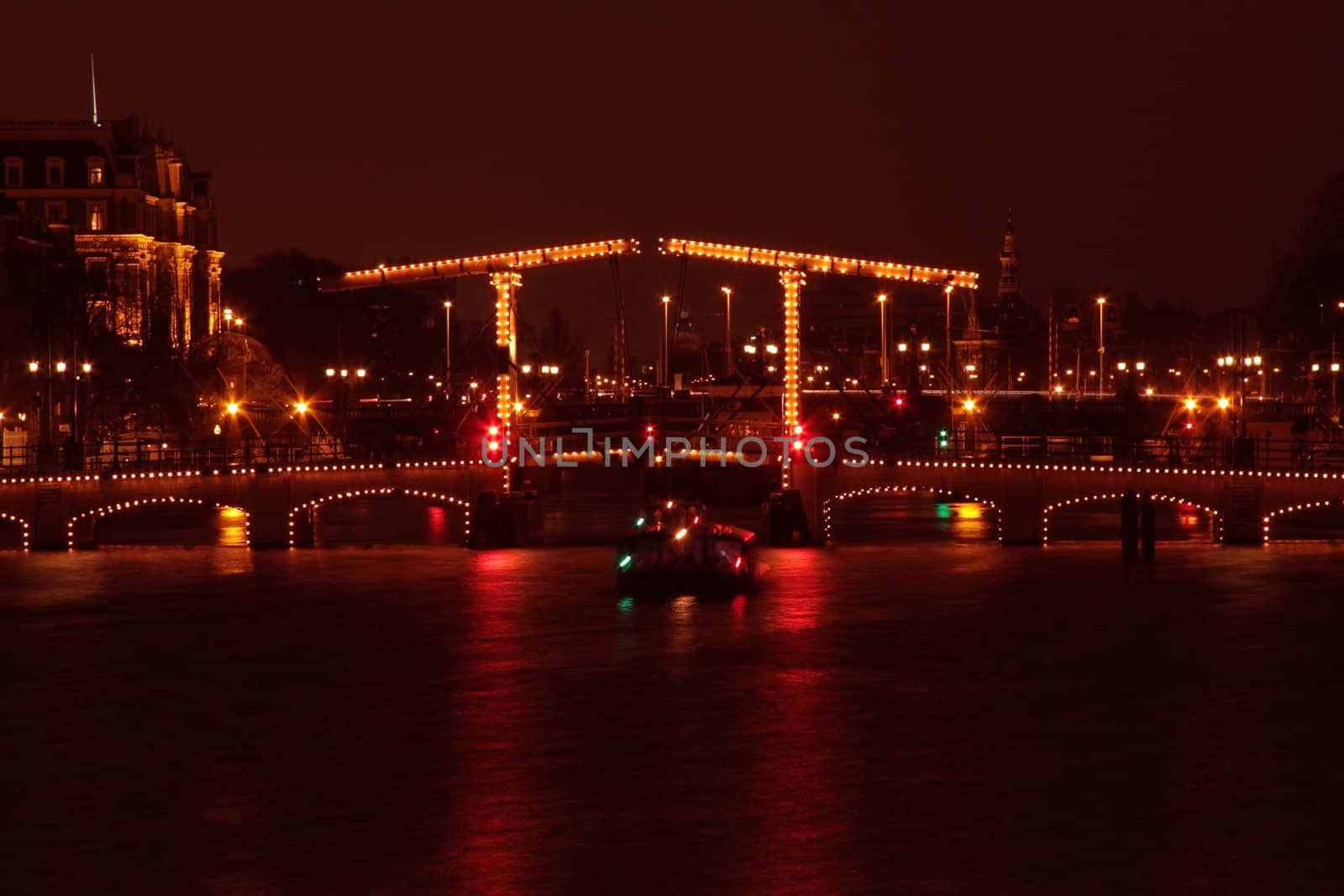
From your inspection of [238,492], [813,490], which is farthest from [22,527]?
[813,490]

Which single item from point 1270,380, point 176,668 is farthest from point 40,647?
point 1270,380

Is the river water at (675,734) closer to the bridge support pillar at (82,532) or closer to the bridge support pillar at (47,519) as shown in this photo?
the bridge support pillar at (47,519)

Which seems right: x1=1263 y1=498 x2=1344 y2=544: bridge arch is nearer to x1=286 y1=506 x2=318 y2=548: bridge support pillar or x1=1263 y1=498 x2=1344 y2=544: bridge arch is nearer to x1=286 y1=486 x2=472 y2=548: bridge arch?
x1=286 y1=486 x2=472 y2=548: bridge arch

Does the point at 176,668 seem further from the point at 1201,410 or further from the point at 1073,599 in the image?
the point at 1201,410

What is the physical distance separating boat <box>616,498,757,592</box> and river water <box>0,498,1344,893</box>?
39.5 inches

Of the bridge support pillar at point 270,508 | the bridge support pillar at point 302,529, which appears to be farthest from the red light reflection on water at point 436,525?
the bridge support pillar at point 270,508

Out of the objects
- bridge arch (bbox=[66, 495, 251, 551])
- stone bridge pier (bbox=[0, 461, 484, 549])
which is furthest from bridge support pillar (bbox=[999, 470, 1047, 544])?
bridge arch (bbox=[66, 495, 251, 551])

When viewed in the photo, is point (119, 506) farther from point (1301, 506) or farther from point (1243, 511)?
point (1301, 506)

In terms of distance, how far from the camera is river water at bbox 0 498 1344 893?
62.1 feet

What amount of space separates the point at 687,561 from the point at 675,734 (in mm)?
18002

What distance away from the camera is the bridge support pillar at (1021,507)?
55750 mm

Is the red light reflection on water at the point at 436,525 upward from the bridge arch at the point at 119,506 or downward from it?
downward

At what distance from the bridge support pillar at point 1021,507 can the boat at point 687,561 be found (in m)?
13.0

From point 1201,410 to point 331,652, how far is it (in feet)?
275
